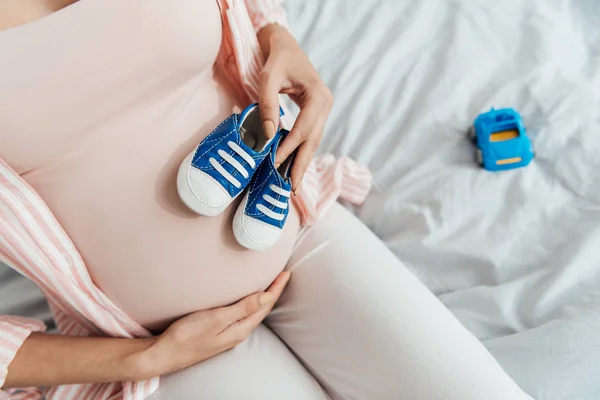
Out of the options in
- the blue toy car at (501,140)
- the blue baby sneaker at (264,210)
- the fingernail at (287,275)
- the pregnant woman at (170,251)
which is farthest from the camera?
the blue toy car at (501,140)

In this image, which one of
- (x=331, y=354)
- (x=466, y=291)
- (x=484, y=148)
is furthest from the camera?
(x=484, y=148)

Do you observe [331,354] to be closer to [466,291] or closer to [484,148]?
[466,291]

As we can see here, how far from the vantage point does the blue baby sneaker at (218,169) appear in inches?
30.2

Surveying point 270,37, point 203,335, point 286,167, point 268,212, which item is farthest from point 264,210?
point 270,37

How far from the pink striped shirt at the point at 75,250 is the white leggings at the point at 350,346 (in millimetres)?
90

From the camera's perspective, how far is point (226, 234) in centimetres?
84

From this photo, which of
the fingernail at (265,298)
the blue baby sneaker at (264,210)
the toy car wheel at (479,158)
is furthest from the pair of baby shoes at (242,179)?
the toy car wheel at (479,158)

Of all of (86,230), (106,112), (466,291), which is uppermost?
(106,112)

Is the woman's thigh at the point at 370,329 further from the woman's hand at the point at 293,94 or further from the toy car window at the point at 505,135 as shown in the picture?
the toy car window at the point at 505,135

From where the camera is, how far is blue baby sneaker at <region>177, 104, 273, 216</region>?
768 mm

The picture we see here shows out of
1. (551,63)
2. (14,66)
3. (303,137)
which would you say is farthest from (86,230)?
(551,63)

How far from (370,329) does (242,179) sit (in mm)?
306

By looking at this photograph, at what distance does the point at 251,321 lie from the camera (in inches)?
34.8

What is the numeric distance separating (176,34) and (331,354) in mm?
540
